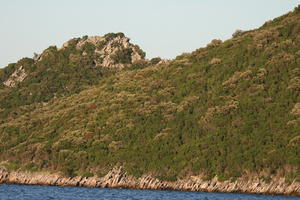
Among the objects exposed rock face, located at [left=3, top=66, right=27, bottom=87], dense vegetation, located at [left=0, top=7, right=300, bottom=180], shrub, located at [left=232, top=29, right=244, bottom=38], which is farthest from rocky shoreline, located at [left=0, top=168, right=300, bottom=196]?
exposed rock face, located at [left=3, top=66, right=27, bottom=87]

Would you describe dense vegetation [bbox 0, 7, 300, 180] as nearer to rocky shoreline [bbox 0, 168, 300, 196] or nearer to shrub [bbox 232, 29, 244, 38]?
rocky shoreline [bbox 0, 168, 300, 196]

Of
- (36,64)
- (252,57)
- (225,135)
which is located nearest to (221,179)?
(225,135)

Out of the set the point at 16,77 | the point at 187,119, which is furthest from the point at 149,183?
the point at 16,77

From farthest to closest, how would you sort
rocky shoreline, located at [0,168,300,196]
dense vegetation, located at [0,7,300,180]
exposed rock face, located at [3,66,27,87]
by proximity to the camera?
exposed rock face, located at [3,66,27,87] < dense vegetation, located at [0,7,300,180] < rocky shoreline, located at [0,168,300,196]

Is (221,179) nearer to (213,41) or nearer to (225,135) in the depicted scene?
(225,135)

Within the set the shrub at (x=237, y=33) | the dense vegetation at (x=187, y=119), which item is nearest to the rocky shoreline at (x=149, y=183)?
the dense vegetation at (x=187, y=119)

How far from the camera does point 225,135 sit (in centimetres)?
A: 10588

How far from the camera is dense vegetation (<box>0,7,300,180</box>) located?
326 ft

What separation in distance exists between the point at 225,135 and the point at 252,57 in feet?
102

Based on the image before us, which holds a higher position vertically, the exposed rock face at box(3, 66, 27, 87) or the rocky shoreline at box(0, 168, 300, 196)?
the exposed rock face at box(3, 66, 27, 87)

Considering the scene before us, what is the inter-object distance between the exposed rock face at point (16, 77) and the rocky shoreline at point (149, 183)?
77.7 meters

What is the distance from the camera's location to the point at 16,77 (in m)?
188

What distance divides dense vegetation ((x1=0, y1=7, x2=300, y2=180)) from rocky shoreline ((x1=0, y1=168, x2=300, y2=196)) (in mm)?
2904

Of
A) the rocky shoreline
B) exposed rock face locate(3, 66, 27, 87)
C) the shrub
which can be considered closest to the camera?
the rocky shoreline
